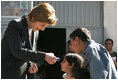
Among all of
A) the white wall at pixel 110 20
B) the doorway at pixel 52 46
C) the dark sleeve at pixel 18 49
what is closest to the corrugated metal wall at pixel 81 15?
the white wall at pixel 110 20

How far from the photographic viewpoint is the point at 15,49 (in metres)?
2.41

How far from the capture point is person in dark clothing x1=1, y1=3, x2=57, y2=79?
243 centimetres

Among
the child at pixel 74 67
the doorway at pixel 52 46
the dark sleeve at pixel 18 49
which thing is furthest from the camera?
the doorway at pixel 52 46

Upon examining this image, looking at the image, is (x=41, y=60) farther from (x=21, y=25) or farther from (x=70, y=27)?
(x=70, y=27)

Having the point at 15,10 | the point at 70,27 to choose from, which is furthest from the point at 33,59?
the point at 70,27

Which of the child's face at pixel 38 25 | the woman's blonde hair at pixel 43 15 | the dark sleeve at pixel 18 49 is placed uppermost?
the woman's blonde hair at pixel 43 15

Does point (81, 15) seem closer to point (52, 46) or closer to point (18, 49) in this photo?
point (52, 46)

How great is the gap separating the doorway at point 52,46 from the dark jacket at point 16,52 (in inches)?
108

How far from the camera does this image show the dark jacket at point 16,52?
2426 mm

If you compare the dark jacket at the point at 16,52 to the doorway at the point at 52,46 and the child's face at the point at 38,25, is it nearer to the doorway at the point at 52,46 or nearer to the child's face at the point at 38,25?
the child's face at the point at 38,25

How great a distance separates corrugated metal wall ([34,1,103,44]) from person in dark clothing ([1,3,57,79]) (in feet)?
10.6

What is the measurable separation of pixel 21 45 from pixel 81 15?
358cm

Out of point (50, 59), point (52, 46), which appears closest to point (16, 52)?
point (50, 59)

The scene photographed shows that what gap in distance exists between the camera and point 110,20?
5973 millimetres
